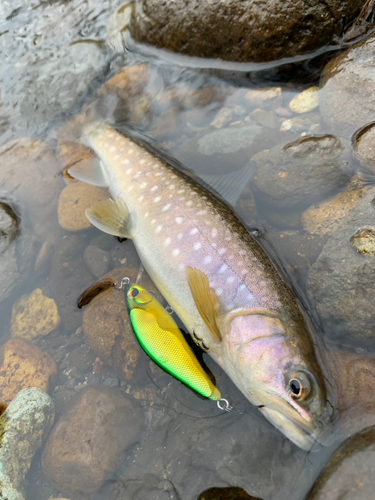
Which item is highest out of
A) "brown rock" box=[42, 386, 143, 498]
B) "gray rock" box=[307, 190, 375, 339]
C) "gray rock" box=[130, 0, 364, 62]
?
"gray rock" box=[130, 0, 364, 62]

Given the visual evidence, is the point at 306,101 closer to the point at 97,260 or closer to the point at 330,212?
the point at 330,212

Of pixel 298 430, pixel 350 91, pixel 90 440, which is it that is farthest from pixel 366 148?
pixel 90 440

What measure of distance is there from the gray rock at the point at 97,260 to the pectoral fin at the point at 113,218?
43 cm

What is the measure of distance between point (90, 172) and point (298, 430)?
3.79m

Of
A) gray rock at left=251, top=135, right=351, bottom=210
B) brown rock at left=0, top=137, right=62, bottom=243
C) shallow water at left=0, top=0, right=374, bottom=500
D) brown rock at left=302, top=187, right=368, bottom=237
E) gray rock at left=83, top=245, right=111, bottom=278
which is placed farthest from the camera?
brown rock at left=0, top=137, right=62, bottom=243

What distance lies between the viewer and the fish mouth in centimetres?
236

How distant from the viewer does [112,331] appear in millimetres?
3586

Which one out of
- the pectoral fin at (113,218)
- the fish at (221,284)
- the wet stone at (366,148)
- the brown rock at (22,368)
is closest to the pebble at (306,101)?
the wet stone at (366,148)

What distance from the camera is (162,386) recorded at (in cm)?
326

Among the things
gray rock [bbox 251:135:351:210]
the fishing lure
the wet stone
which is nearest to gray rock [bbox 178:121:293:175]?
gray rock [bbox 251:135:351:210]

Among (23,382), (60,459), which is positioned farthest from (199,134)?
(60,459)

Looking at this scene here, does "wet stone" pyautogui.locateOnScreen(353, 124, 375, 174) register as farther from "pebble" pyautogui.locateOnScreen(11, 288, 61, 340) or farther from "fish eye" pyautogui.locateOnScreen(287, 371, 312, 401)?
"pebble" pyautogui.locateOnScreen(11, 288, 61, 340)

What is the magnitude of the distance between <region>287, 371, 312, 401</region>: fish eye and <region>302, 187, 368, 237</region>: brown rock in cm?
162

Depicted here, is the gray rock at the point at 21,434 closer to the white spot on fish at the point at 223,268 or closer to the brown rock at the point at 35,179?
the brown rock at the point at 35,179
